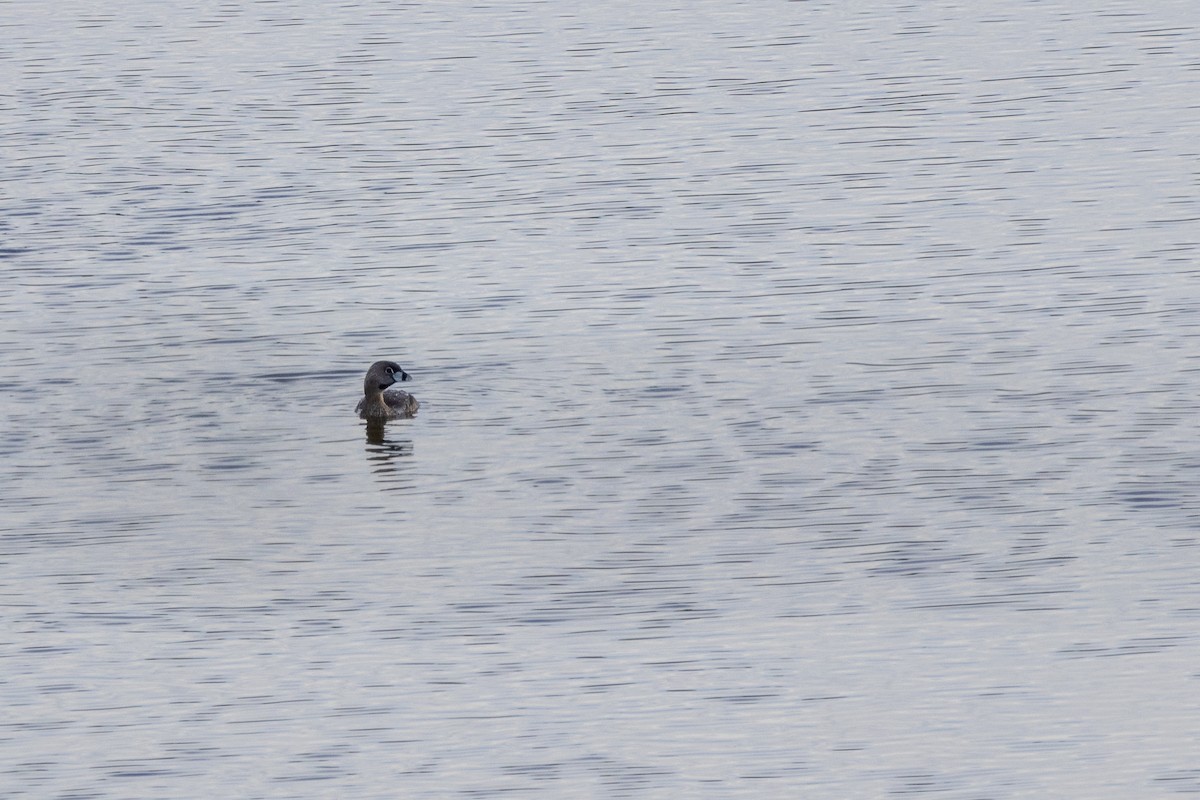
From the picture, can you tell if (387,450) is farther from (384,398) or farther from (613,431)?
(613,431)

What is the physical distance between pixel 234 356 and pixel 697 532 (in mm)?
7500

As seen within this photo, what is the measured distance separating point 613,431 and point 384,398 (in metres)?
2.32

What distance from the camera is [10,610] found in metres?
18.7

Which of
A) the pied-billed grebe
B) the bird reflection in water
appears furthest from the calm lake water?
the pied-billed grebe

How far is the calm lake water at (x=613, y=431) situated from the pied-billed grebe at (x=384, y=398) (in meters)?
0.30

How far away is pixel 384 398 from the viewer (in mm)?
23734

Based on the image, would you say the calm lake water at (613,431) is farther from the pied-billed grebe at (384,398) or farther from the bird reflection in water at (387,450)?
the pied-billed grebe at (384,398)

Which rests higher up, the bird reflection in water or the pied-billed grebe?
the pied-billed grebe

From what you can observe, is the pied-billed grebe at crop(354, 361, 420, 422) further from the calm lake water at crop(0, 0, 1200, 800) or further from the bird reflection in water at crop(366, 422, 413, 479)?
the calm lake water at crop(0, 0, 1200, 800)

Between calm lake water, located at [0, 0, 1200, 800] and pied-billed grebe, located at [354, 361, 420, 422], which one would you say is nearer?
calm lake water, located at [0, 0, 1200, 800]

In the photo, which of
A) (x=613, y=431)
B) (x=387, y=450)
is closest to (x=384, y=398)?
(x=387, y=450)

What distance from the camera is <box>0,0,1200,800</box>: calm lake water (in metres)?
16.3

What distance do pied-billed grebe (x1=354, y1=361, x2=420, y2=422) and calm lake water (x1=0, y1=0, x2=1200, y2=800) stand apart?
0.30 m

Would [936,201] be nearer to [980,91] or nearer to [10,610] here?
[980,91]
